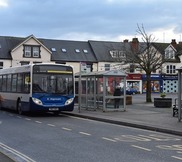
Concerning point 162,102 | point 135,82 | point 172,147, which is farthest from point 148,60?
point 135,82

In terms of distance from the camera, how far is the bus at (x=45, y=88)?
827 inches

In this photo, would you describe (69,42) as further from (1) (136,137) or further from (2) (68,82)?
(1) (136,137)

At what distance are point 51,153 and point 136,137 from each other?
13.9ft

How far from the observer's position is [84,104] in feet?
86.8

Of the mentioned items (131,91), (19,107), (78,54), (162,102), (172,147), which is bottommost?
(172,147)

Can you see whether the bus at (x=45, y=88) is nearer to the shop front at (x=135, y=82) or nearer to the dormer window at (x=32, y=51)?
the dormer window at (x=32, y=51)

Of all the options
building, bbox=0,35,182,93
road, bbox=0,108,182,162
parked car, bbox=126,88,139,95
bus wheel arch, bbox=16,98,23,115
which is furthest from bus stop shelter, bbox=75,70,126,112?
parked car, bbox=126,88,139,95

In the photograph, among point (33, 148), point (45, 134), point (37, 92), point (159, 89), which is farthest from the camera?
point (159, 89)

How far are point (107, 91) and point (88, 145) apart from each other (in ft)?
43.2

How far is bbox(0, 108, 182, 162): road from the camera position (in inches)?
364

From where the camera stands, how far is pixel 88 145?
1115cm

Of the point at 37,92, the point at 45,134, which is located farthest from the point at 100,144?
the point at 37,92

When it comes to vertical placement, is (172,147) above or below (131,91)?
below

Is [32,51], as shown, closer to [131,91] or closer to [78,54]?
[78,54]
